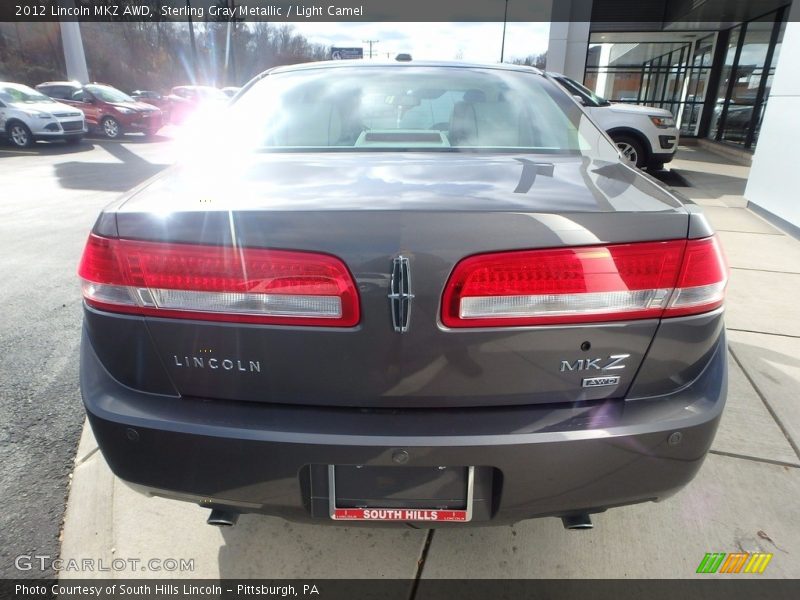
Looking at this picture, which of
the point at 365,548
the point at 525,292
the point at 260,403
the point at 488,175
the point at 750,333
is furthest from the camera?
the point at 750,333

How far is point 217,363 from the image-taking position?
1.39 m

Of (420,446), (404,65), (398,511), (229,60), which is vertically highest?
(229,60)

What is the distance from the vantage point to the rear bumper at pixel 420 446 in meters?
1.34

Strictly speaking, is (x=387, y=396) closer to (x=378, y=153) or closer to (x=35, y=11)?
(x=378, y=153)

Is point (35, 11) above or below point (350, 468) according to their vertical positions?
above

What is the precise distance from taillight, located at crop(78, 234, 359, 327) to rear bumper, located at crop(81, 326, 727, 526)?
252 millimetres

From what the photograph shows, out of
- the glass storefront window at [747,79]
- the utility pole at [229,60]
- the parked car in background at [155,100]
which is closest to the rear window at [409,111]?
the glass storefront window at [747,79]

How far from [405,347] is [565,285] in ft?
1.37

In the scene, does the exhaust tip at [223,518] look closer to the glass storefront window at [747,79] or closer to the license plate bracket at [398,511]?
the license plate bracket at [398,511]

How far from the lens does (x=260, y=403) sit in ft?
4.66

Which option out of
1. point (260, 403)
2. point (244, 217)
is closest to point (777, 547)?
point (260, 403)

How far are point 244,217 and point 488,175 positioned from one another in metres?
0.73

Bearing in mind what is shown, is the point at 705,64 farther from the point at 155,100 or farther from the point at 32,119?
the point at 155,100

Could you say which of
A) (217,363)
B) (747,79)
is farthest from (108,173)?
(747,79)
